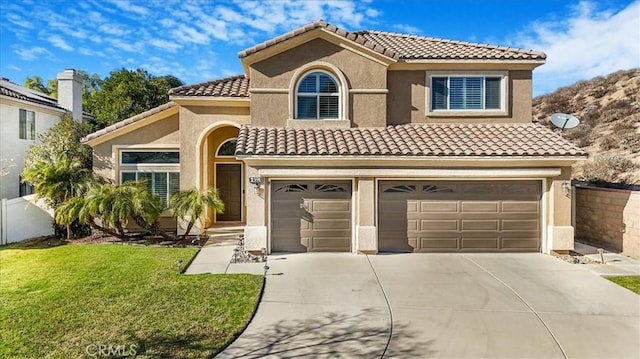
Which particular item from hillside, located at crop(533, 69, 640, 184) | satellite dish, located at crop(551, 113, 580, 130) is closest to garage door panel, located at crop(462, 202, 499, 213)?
satellite dish, located at crop(551, 113, 580, 130)

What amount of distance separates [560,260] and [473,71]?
705 centimetres

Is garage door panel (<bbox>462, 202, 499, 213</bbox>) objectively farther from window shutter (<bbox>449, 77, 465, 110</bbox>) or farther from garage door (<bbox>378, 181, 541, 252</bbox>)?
window shutter (<bbox>449, 77, 465, 110</bbox>)

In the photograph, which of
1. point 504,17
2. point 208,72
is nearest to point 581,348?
point 504,17

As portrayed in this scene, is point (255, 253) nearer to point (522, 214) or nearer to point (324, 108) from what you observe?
point (324, 108)

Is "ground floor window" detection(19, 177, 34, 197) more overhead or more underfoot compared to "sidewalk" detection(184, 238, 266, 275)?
more overhead

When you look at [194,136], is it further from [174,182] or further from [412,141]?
[412,141]

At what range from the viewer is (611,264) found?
11383mm

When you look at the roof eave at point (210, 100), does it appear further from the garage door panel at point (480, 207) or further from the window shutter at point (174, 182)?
the garage door panel at point (480, 207)

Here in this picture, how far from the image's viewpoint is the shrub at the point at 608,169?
1805cm

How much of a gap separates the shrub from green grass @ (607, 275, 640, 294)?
930cm

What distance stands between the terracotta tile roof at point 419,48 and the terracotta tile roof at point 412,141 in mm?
2478

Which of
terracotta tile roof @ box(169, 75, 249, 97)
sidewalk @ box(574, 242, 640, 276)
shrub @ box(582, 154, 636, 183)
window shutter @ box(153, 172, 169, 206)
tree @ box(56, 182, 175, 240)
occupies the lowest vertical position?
sidewalk @ box(574, 242, 640, 276)

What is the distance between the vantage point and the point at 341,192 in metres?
12.6

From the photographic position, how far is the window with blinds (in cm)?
1427
